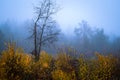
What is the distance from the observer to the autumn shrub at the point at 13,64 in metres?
33.2

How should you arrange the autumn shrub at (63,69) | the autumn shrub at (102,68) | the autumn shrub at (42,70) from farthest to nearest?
the autumn shrub at (42,70)
the autumn shrub at (102,68)
the autumn shrub at (63,69)

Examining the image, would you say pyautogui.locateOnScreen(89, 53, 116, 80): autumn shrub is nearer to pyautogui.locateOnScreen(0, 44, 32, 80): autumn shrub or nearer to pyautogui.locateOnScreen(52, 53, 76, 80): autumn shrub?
pyautogui.locateOnScreen(52, 53, 76, 80): autumn shrub

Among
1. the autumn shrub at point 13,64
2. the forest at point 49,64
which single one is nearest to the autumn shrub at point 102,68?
the forest at point 49,64

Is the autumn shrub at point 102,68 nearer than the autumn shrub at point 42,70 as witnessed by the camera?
Yes

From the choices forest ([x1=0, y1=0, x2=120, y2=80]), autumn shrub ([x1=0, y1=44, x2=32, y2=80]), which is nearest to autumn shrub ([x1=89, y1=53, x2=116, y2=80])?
forest ([x1=0, y1=0, x2=120, y2=80])

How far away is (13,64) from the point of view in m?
34.2

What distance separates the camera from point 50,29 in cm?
4456

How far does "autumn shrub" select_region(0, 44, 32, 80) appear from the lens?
109 ft

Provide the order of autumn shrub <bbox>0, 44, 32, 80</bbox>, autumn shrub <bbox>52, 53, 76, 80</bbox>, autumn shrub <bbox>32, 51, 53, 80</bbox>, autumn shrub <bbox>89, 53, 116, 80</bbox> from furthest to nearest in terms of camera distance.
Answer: autumn shrub <bbox>32, 51, 53, 80</bbox> < autumn shrub <bbox>89, 53, 116, 80</bbox> < autumn shrub <bbox>52, 53, 76, 80</bbox> < autumn shrub <bbox>0, 44, 32, 80</bbox>

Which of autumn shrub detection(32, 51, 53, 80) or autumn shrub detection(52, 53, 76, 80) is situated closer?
autumn shrub detection(52, 53, 76, 80)

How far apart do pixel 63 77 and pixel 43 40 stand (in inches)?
368

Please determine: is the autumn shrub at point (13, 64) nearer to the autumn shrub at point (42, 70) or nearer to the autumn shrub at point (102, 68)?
the autumn shrub at point (42, 70)

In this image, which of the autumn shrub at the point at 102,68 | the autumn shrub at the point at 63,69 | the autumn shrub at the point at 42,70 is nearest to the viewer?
the autumn shrub at the point at 63,69

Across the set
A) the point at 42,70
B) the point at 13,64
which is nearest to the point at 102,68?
the point at 42,70
